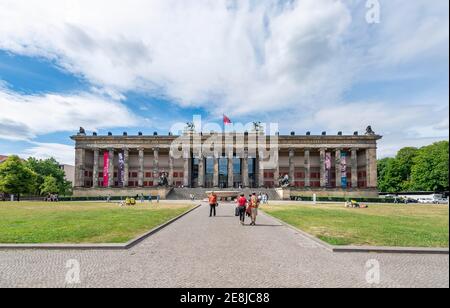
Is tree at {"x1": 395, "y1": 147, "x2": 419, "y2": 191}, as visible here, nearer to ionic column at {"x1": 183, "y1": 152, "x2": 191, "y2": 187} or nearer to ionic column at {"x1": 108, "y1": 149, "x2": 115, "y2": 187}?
ionic column at {"x1": 183, "y1": 152, "x2": 191, "y2": 187}

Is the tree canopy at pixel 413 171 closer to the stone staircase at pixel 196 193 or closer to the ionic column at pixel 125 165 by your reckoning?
the stone staircase at pixel 196 193

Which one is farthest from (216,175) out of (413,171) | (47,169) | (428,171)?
(428,171)

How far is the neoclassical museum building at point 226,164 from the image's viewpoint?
249ft

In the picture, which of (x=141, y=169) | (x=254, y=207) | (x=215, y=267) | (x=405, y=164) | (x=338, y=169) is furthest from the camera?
(x=405, y=164)

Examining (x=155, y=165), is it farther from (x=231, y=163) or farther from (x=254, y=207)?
(x=254, y=207)

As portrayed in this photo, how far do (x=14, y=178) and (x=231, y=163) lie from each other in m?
49.9

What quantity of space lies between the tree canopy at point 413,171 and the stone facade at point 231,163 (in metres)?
11.3

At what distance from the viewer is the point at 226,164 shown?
282 ft

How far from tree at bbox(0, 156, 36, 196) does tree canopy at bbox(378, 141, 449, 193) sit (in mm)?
89750

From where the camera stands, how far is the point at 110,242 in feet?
38.4

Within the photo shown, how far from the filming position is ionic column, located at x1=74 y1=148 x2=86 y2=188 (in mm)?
79438

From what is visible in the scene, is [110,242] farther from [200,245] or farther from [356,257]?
[356,257]
